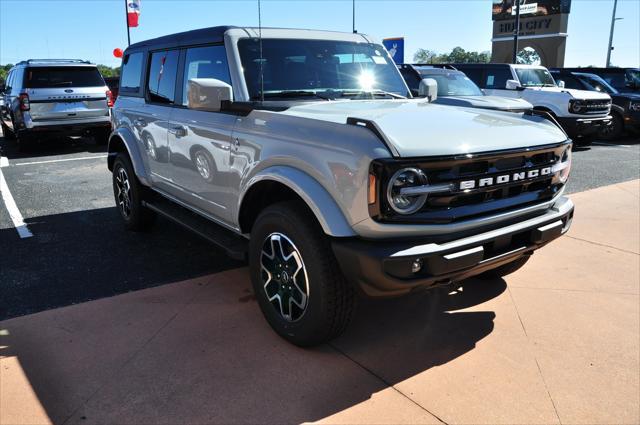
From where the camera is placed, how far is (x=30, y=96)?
441 inches

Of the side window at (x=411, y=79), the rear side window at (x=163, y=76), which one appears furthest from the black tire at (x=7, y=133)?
the rear side window at (x=163, y=76)

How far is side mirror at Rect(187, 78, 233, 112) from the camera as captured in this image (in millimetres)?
3309

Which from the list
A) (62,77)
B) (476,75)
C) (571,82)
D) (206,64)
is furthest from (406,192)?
(571,82)

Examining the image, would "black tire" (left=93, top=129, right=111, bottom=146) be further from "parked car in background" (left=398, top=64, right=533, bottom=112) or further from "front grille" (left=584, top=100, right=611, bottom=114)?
"front grille" (left=584, top=100, right=611, bottom=114)

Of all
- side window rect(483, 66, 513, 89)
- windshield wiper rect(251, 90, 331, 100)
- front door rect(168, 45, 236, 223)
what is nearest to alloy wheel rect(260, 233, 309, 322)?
front door rect(168, 45, 236, 223)

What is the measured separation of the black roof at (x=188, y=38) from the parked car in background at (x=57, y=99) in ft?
23.4

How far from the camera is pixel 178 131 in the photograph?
428cm

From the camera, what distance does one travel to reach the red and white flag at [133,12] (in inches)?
766

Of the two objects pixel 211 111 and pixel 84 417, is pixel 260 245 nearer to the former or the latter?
pixel 211 111

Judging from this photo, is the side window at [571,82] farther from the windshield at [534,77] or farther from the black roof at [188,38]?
the black roof at [188,38]

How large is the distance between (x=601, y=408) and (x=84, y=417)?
2.61m

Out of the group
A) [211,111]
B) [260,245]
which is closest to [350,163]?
[260,245]

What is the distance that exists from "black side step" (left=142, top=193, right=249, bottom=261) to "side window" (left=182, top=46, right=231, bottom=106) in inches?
37.9

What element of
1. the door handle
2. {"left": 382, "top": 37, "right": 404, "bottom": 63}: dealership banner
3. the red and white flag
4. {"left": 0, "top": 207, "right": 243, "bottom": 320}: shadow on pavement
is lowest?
{"left": 0, "top": 207, "right": 243, "bottom": 320}: shadow on pavement
